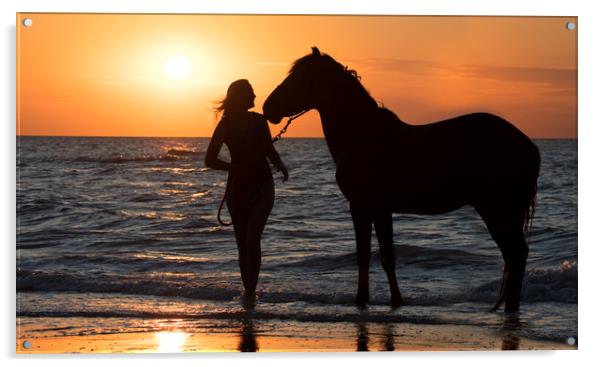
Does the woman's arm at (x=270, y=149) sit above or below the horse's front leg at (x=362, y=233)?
above

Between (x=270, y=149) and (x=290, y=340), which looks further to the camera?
(x=270, y=149)

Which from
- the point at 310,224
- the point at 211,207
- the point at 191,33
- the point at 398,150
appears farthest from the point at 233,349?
the point at 211,207

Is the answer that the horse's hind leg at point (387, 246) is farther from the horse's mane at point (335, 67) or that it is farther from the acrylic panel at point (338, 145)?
the horse's mane at point (335, 67)

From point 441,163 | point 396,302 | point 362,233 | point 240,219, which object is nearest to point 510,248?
point 441,163

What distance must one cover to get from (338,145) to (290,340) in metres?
1.36

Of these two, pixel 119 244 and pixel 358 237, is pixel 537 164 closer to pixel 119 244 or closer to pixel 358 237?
pixel 358 237

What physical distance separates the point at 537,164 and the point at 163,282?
2.86 metres

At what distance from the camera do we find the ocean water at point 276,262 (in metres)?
6.65

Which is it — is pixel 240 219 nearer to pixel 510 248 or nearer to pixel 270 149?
pixel 270 149

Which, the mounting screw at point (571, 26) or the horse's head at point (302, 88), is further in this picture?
the mounting screw at point (571, 26)

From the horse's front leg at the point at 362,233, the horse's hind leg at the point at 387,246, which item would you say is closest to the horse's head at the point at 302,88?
the horse's front leg at the point at 362,233

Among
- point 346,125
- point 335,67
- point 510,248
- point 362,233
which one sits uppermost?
point 335,67

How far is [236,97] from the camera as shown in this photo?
261 inches

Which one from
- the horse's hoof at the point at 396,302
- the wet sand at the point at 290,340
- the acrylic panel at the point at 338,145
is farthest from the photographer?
the horse's hoof at the point at 396,302
